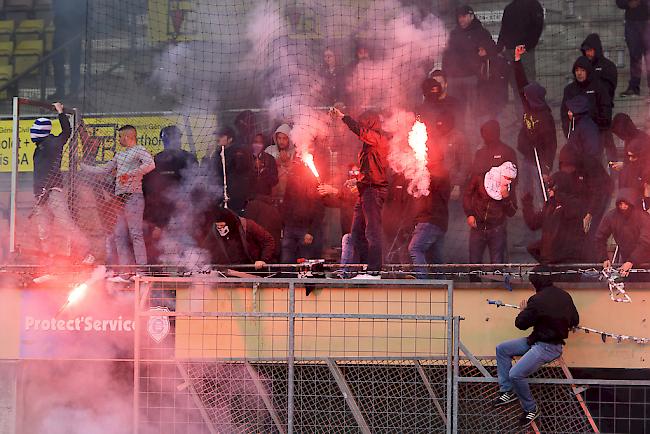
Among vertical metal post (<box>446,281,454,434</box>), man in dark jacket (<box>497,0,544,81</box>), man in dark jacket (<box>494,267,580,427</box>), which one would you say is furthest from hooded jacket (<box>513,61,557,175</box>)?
vertical metal post (<box>446,281,454,434</box>)

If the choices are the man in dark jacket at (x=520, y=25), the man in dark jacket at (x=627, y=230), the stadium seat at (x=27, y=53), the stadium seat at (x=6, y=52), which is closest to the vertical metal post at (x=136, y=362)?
the man in dark jacket at (x=627, y=230)

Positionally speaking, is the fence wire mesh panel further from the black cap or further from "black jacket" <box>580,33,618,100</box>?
the black cap

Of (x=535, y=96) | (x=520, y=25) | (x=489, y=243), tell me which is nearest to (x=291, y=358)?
(x=489, y=243)

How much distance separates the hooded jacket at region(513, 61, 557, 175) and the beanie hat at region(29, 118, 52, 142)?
5728 mm

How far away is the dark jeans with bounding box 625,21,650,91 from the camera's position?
11.6 metres

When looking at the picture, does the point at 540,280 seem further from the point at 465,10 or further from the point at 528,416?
the point at 465,10

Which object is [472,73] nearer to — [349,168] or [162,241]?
[349,168]

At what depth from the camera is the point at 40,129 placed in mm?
12375

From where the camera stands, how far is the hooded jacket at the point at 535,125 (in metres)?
11.5

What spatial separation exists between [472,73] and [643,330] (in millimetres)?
3804

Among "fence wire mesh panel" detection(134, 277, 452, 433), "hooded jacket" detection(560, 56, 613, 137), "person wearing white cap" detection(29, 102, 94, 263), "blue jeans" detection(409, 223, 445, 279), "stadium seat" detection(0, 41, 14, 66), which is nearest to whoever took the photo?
"fence wire mesh panel" detection(134, 277, 452, 433)

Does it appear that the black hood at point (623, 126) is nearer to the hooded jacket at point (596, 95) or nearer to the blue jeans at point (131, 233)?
the hooded jacket at point (596, 95)

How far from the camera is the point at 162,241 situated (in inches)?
476

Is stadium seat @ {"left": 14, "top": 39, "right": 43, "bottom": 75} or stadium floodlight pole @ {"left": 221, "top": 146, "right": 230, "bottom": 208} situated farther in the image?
stadium seat @ {"left": 14, "top": 39, "right": 43, "bottom": 75}
